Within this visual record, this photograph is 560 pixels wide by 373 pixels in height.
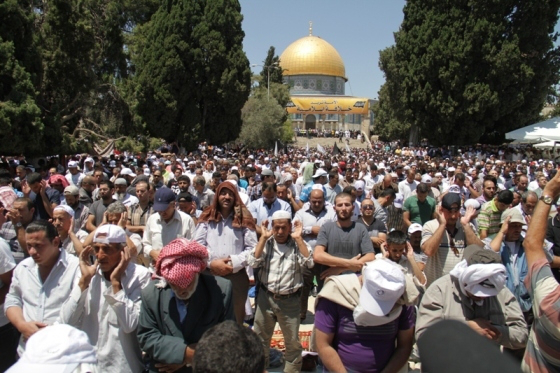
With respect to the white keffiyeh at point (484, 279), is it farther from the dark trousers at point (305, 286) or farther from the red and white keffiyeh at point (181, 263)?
the dark trousers at point (305, 286)

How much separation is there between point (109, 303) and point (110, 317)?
4.8 inches

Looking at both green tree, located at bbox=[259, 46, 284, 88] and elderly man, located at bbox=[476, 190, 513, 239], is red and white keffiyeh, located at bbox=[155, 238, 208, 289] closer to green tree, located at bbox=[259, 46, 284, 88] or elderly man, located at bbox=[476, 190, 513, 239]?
elderly man, located at bbox=[476, 190, 513, 239]

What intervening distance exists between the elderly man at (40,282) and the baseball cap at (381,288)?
1888mm

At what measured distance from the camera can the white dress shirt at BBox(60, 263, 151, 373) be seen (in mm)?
2963

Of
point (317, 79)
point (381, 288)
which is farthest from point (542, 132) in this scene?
point (317, 79)

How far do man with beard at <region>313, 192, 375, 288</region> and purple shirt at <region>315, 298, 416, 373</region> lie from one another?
1343mm

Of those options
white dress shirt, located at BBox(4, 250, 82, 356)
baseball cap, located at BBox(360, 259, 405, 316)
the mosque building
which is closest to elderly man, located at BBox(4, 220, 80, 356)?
white dress shirt, located at BBox(4, 250, 82, 356)

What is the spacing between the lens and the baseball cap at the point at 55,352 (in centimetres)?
183

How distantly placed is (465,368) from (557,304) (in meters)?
1.20

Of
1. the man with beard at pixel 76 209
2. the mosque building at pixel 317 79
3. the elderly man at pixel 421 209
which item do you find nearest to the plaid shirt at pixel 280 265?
the man with beard at pixel 76 209

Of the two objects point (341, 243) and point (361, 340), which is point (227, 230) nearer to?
point (341, 243)

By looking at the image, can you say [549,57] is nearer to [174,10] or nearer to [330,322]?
[174,10]

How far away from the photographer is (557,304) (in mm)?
2264

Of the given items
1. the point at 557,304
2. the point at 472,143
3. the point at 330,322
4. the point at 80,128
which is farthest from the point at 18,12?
the point at 472,143
